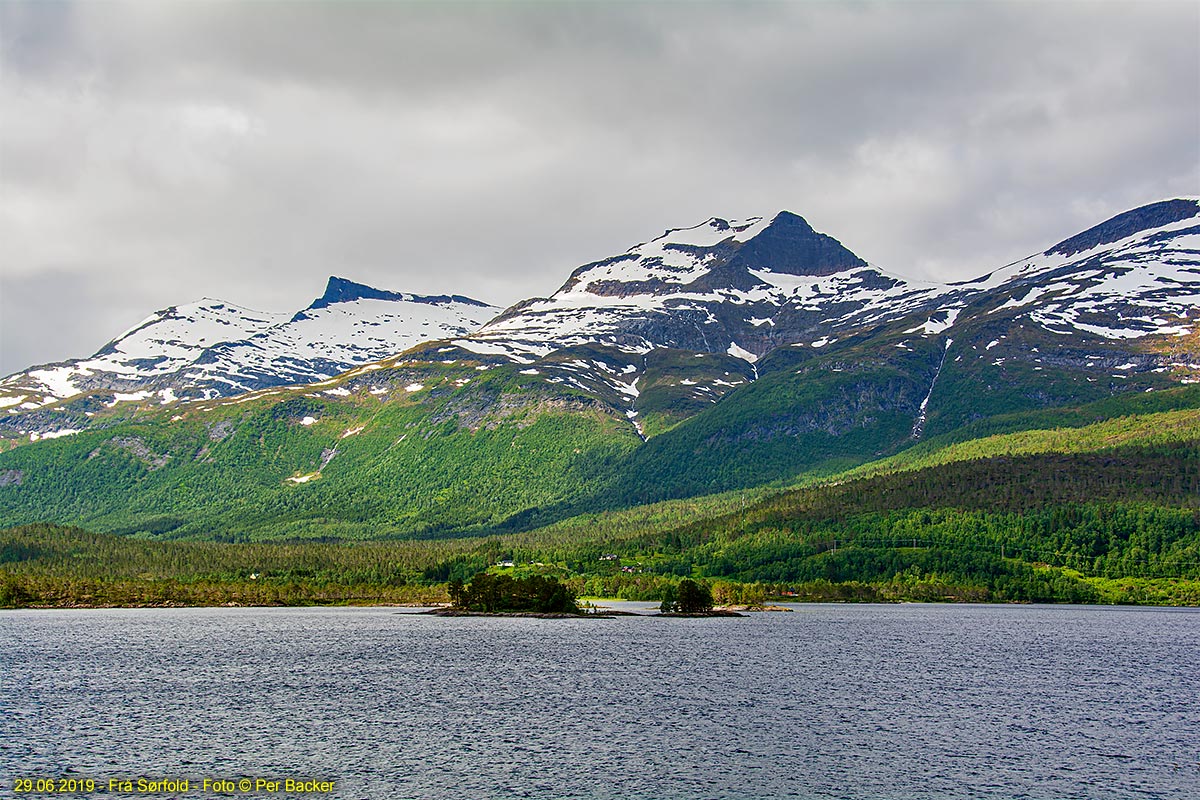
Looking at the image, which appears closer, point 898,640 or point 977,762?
point 977,762

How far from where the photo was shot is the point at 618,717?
101438mm

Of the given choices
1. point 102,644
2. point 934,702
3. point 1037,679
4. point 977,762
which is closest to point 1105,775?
point 977,762

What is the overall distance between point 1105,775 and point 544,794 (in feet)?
131

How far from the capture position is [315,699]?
111000 millimetres

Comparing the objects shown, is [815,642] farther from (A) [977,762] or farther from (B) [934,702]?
(A) [977,762]

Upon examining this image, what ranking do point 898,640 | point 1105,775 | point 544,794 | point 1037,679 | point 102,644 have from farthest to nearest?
point 898,640, point 102,644, point 1037,679, point 1105,775, point 544,794

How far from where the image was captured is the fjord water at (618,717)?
76000mm

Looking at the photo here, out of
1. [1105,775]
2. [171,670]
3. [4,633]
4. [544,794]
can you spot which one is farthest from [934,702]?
[4,633]

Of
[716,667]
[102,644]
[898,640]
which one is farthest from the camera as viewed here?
[898,640]

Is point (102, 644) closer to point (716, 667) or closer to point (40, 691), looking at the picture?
point (40, 691)

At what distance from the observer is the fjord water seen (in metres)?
76.0

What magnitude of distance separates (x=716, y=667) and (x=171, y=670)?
6601 centimetres

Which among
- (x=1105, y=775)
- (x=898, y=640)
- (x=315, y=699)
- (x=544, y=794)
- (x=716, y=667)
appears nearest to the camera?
(x=544, y=794)

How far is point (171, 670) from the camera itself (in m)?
132
